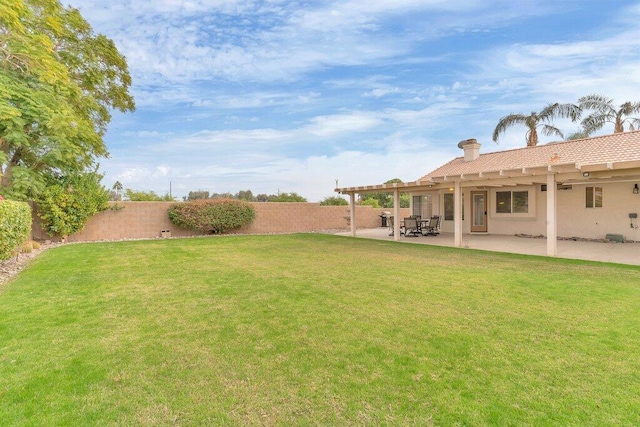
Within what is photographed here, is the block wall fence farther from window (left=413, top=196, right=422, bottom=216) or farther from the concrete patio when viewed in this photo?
the concrete patio

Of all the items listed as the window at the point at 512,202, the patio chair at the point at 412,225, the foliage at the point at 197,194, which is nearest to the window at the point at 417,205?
the patio chair at the point at 412,225

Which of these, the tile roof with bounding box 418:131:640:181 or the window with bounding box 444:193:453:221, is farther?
the window with bounding box 444:193:453:221

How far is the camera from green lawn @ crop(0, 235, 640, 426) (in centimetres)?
255

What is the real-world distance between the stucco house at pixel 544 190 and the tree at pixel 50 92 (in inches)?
456

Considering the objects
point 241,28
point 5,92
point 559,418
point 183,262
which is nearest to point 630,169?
point 559,418

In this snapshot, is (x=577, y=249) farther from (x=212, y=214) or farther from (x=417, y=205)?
(x=212, y=214)

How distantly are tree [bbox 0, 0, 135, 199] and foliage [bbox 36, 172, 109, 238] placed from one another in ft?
1.27

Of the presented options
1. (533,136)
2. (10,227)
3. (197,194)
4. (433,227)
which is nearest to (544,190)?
(433,227)

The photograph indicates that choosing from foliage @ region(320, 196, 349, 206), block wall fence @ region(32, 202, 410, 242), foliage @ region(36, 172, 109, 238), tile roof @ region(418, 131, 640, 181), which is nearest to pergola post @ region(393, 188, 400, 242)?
tile roof @ region(418, 131, 640, 181)

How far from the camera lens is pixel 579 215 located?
13.4 metres

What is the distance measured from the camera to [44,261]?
30.1 ft

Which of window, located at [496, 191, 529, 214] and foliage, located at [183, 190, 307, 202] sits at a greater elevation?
foliage, located at [183, 190, 307, 202]

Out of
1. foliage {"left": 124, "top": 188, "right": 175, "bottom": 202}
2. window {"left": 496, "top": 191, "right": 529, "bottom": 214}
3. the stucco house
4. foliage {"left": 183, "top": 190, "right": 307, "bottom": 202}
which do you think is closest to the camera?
the stucco house

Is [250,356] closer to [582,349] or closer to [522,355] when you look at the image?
[522,355]
